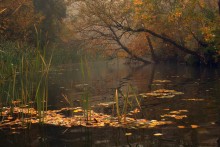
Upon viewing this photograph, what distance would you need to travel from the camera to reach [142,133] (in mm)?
5895

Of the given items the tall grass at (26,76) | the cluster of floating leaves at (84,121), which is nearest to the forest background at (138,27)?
the tall grass at (26,76)

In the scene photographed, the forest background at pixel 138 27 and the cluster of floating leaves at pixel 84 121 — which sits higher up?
the forest background at pixel 138 27

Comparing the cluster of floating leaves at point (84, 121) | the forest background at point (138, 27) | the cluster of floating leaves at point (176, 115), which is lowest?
the cluster of floating leaves at point (84, 121)

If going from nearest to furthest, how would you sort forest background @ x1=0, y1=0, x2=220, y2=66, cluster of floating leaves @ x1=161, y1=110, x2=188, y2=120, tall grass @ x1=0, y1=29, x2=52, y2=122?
tall grass @ x1=0, y1=29, x2=52, y2=122 → cluster of floating leaves @ x1=161, y1=110, x2=188, y2=120 → forest background @ x1=0, y1=0, x2=220, y2=66

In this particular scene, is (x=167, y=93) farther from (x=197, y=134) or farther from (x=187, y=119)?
(x=197, y=134)

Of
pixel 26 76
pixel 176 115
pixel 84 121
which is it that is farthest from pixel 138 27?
pixel 26 76

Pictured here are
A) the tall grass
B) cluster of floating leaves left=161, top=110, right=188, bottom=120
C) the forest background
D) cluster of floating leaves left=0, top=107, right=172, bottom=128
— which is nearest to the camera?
the tall grass

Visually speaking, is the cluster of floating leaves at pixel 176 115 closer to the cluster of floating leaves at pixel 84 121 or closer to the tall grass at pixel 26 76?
the cluster of floating leaves at pixel 84 121

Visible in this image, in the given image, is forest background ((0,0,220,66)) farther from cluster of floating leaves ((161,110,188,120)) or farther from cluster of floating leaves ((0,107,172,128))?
cluster of floating leaves ((161,110,188,120))

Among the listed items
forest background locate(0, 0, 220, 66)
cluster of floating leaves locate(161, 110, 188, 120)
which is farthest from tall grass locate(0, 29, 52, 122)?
forest background locate(0, 0, 220, 66)

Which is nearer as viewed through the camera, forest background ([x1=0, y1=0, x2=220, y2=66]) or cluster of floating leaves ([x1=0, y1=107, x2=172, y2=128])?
cluster of floating leaves ([x1=0, y1=107, x2=172, y2=128])

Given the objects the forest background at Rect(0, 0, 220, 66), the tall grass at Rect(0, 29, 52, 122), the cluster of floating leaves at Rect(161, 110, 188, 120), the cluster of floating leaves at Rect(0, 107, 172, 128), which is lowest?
the cluster of floating leaves at Rect(0, 107, 172, 128)

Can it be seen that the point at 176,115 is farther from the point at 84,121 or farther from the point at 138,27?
the point at 138,27

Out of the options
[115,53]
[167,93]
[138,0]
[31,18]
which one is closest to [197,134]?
[167,93]
